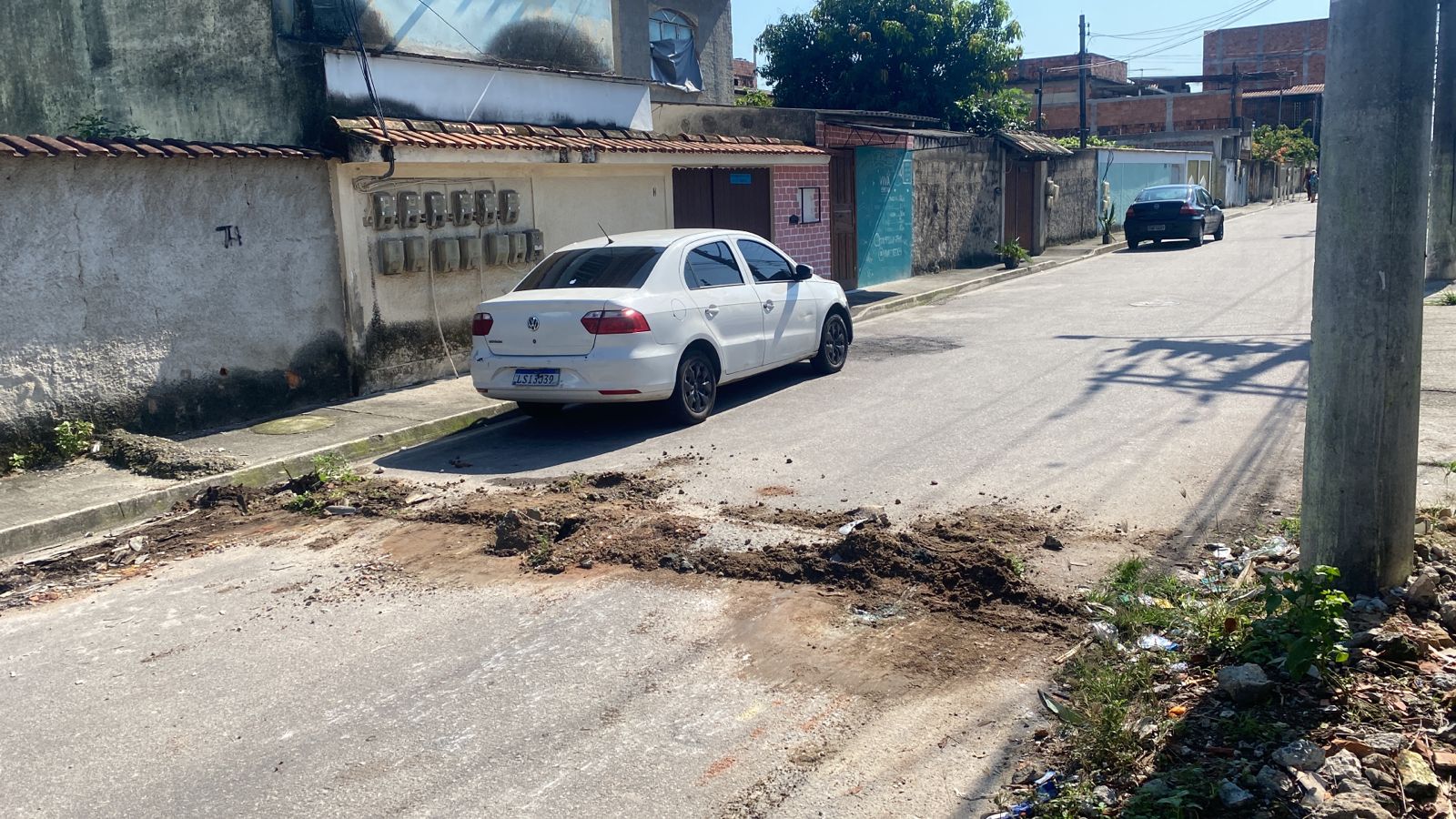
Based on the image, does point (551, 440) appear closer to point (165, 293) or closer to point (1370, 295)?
point (165, 293)

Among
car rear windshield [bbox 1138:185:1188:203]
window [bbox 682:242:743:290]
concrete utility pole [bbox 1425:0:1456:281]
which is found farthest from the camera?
car rear windshield [bbox 1138:185:1188:203]

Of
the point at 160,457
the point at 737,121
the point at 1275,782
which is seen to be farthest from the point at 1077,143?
the point at 1275,782

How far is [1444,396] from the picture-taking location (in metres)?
9.80

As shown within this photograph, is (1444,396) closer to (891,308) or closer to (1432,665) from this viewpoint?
(1432,665)

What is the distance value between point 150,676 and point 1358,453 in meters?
5.13

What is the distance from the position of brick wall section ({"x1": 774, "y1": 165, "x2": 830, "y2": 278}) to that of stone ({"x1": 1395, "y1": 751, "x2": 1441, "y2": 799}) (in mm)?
15500

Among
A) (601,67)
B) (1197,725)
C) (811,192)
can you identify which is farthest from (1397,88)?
(811,192)

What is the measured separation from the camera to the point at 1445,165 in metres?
17.8

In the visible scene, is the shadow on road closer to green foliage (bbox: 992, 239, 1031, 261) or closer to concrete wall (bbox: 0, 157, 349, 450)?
concrete wall (bbox: 0, 157, 349, 450)

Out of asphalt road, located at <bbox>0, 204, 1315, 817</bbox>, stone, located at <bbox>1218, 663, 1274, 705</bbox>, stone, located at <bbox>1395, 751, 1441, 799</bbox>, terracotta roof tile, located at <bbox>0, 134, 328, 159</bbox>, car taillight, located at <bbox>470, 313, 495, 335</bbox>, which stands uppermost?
terracotta roof tile, located at <bbox>0, 134, 328, 159</bbox>

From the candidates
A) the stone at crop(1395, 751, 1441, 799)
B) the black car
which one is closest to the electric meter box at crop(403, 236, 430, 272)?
the stone at crop(1395, 751, 1441, 799)

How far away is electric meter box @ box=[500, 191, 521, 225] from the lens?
1341 centimetres

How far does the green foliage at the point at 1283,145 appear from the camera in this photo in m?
66.4

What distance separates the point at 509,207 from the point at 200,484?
584 cm
